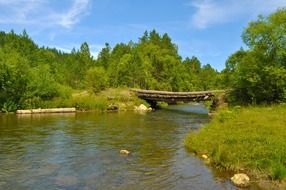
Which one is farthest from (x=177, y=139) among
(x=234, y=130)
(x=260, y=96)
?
(x=260, y=96)

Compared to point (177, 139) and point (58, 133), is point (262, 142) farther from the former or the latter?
point (58, 133)

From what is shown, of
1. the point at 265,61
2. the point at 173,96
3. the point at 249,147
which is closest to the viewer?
the point at 249,147

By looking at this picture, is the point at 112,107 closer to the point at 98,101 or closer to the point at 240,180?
the point at 98,101

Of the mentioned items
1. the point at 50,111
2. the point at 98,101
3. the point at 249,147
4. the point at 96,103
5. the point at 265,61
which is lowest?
the point at 249,147

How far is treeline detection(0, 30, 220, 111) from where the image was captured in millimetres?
72312

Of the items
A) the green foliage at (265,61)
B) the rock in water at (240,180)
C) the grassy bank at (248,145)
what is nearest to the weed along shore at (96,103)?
the green foliage at (265,61)

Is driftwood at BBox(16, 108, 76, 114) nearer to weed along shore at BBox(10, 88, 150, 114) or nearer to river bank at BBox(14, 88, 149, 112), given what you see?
weed along shore at BBox(10, 88, 150, 114)

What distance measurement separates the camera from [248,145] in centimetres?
2312

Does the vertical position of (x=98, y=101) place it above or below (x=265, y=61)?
below

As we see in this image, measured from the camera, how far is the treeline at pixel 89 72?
72312 millimetres

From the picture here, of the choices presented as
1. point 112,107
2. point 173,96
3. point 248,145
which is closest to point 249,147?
point 248,145

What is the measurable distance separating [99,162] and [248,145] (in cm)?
950

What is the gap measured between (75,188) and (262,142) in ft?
39.4

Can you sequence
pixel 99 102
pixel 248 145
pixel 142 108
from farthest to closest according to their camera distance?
1. pixel 142 108
2. pixel 99 102
3. pixel 248 145
